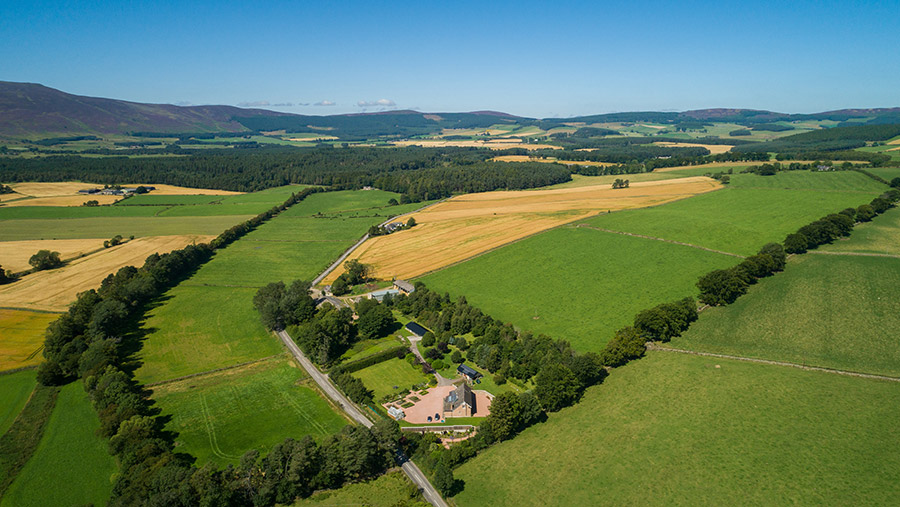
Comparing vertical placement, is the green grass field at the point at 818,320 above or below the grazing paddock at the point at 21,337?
above

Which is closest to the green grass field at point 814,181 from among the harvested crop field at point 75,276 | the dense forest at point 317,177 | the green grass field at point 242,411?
the dense forest at point 317,177

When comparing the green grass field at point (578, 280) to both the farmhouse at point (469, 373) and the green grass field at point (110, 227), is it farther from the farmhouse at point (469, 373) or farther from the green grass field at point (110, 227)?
the green grass field at point (110, 227)

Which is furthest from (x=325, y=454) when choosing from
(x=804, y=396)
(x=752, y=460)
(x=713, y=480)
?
(x=804, y=396)

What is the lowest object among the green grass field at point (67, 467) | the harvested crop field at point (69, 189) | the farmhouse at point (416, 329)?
the green grass field at point (67, 467)

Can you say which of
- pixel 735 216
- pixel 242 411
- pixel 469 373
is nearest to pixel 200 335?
pixel 242 411

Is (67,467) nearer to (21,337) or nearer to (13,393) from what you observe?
(13,393)

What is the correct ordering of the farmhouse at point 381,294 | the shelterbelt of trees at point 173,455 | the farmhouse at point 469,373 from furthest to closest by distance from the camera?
the farmhouse at point 381,294
the farmhouse at point 469,373
the shelterbelt of trees at point 173,455

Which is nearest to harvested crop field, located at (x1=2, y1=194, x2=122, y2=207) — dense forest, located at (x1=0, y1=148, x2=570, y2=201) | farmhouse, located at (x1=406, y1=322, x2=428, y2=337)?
dense forest, located at (x1=0, y1=148, x2=570, y2=201)
